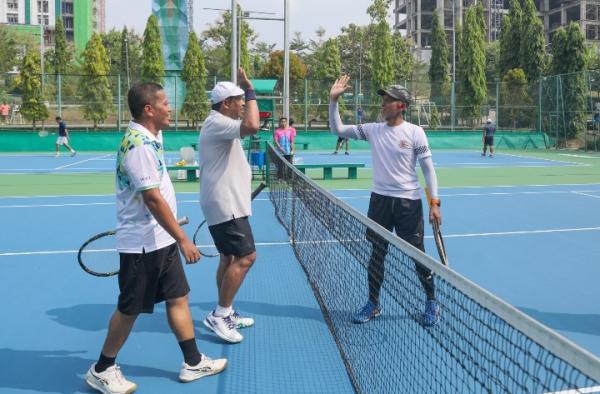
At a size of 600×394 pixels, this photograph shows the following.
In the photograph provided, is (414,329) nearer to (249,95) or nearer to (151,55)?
(249,95)

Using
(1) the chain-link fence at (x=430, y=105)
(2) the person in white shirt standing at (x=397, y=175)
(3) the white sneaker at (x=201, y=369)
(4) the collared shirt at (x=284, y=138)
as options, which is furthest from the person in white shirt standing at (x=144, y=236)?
(1) the chain-link fence at (x=430, y=105)

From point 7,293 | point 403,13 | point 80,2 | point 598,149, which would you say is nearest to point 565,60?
point 598,149

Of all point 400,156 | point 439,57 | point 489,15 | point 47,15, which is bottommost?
point 400,156

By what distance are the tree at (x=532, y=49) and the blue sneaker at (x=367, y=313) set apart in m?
45.0

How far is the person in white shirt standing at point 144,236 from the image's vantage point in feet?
12.1

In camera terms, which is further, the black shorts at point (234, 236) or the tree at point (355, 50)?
the tree at point (355, 50)

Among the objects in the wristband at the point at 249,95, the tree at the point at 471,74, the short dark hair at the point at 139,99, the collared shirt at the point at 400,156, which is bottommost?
the collared shirt at the point at 400,156

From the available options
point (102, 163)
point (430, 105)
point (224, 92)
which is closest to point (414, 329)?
point (224, 92)

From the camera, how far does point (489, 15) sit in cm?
9675

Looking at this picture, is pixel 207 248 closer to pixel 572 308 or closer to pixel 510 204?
pixel 572 308

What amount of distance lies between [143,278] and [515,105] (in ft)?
122

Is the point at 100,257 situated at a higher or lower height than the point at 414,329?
higher

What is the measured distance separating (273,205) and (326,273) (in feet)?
21.2

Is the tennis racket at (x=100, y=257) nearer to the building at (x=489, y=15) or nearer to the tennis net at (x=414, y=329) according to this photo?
the tennis net at (x=414, y=329)
